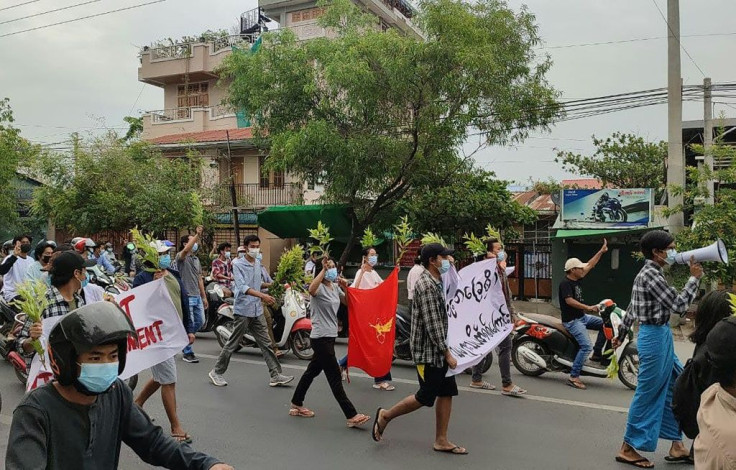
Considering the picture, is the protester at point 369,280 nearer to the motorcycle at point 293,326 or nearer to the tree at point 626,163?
the motorcycle at point 293,326

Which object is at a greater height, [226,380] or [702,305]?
[702,305]

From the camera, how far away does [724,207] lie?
12195mm

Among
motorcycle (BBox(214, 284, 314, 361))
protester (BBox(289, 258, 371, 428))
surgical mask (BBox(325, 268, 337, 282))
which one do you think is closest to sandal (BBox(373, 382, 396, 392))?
protester (BBox(289, 258, 371, 428))

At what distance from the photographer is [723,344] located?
97.1 inches

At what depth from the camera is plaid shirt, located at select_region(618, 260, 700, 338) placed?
204 inches

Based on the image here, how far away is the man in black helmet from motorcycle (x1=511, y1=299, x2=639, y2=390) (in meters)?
6.59

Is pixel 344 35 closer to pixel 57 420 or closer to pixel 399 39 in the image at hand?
pixel 399 39

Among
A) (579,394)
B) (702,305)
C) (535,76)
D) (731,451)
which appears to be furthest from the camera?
(535,76)

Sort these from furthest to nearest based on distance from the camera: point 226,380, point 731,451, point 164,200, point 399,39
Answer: point 164,200, point 399,39, point 226,380, point 731,451

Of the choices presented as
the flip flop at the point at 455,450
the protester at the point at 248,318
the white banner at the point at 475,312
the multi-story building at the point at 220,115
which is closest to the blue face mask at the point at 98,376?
the flip flop at the point at 455,450

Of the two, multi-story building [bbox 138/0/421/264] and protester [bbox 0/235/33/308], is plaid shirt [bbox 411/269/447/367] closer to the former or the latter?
protester [bbox 0/235/33/308]

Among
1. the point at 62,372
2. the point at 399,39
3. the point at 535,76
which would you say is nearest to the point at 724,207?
the point at 535,76

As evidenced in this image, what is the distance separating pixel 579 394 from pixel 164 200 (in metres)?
16.9

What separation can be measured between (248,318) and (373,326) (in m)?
1.75
